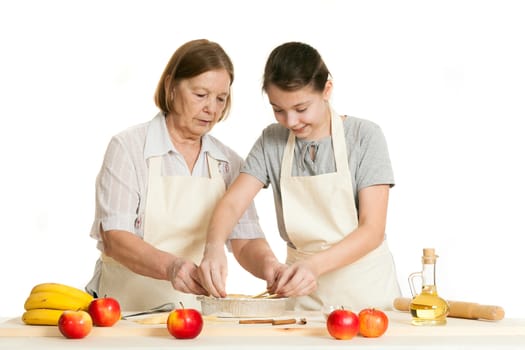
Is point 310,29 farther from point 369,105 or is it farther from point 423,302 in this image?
point 423,302

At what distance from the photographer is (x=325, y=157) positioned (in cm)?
279

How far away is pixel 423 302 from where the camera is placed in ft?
6.85

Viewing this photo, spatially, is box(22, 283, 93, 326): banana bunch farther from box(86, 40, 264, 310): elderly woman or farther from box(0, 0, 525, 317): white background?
box(0, 0, 525, 317): white background

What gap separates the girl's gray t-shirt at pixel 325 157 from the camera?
8.98 ft

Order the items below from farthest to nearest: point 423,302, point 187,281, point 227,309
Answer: point 187,281, point 227,309, point 423,302

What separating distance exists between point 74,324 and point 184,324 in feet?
0.80

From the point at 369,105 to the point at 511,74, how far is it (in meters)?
0.74

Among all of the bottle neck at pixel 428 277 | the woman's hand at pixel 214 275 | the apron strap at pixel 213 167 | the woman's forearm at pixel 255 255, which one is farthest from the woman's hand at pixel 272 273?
the bottle neck at pixel 428 277

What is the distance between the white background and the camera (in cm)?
420

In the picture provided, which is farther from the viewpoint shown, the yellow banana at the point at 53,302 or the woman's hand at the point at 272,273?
the woman's hand at the point at 272,273

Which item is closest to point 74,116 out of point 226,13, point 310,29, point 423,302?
point 226,13

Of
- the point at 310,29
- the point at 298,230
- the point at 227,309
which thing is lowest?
the point at 227,309

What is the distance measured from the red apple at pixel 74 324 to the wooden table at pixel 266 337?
0.02 metres

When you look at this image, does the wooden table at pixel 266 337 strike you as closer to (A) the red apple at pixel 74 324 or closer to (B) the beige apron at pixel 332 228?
(A) the red apple at pixel 74 324
